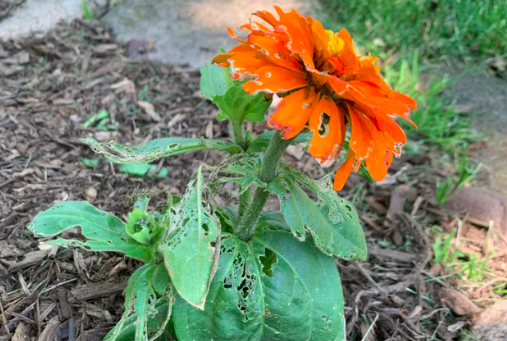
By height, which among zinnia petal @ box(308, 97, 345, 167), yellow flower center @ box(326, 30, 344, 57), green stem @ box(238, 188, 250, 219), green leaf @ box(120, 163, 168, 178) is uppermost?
yellow flower center @ box(326, 30, 344, 57)

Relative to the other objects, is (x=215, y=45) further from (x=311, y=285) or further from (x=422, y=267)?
(x=311, y=285)

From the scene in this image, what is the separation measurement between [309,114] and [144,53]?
2.40 meters

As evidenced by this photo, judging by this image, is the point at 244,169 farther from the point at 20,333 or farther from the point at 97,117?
the point at 97,117

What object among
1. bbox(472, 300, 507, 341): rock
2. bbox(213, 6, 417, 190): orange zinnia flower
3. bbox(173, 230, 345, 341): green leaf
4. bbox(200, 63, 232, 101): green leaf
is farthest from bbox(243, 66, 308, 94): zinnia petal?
bbox(472, 300, 507, 341): rock

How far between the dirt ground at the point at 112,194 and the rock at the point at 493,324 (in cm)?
5

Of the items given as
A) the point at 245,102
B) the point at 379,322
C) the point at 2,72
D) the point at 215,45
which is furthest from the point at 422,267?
the point at 2,72

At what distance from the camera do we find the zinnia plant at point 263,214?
Result: 1.11 metres

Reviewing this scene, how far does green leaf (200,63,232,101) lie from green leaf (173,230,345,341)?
48cm

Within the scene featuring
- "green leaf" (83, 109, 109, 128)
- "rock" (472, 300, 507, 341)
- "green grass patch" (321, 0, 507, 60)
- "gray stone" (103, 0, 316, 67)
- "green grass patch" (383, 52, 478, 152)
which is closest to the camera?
"rock" (472, 300, 507, 341)

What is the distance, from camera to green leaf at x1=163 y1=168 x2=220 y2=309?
3.66 feet

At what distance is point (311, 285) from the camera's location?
148 centimetres

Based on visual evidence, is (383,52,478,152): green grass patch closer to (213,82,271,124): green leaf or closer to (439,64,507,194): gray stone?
(439,64,507,194): gray stone

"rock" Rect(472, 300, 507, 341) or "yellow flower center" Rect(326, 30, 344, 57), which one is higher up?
"yellow flower center" Rect(326, 30, 344, 57)

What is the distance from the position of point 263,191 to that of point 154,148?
1.12 ft
